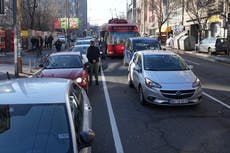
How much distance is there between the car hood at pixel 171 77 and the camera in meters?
10.8

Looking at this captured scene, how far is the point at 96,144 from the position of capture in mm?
7320

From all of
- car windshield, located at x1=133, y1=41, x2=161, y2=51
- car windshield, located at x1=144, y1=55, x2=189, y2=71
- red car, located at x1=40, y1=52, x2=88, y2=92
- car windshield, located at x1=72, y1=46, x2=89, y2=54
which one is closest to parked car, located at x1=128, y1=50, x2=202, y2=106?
car windshield, located at x1=144, y1=55, x2=189, y2=71

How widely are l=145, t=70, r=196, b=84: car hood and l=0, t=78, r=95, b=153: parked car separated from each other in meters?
6.10

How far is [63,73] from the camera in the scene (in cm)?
1242

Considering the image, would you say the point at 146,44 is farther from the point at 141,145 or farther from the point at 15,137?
the point at 15,137

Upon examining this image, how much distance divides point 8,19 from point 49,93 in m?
55.1

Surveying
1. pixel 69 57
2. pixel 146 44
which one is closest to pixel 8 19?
pixel 146 44

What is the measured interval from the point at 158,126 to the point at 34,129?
4846 millimetres

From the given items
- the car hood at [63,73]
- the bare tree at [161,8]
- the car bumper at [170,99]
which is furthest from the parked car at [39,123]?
the bare tree at [161,8]

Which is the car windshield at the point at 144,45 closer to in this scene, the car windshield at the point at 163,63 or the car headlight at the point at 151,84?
the car windshield at the point at 163,63

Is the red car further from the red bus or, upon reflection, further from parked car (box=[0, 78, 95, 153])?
the red bus

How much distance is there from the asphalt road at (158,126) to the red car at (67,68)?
0.78 m

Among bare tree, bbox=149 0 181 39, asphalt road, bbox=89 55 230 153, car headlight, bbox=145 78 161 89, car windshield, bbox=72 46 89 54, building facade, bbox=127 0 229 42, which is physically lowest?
asphalt road, bbox=89 55 230 153

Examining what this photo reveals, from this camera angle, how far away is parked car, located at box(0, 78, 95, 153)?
13.6 ft
